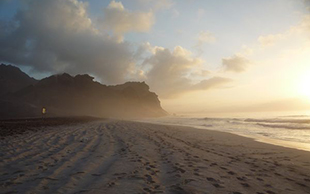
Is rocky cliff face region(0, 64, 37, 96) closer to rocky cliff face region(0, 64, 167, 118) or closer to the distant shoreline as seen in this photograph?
rocky cliff face region(0, 64, 167, 118)

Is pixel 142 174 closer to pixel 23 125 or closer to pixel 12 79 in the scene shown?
pixel 23 125

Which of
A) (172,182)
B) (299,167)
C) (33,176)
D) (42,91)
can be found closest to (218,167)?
(172,182)

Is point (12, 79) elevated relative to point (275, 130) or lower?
elevated

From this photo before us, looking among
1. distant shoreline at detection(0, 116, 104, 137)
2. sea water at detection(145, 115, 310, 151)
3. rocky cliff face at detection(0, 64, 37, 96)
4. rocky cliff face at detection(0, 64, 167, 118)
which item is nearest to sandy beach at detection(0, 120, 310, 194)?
sea water at detection(145, 115, 310, 151)

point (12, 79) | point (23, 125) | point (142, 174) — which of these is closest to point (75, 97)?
point (12, 79)

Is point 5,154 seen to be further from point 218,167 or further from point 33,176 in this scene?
point 218,167

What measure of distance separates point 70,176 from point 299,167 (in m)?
7.34

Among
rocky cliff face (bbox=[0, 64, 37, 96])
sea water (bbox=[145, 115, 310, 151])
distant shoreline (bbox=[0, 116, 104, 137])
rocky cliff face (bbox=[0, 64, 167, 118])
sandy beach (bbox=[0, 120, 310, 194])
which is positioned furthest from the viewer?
rocky cliff face (bbox=[0, 64, 37, 96])

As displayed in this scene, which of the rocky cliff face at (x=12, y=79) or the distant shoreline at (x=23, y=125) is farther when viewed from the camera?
the rocky cliff face at (x=12, y=79)

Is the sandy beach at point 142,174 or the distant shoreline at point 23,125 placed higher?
the distant shoreline at point 23,125

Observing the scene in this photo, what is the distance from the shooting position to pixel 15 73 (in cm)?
16725

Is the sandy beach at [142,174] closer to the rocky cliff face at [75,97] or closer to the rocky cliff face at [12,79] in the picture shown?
the rocky cliff face at [75,97]

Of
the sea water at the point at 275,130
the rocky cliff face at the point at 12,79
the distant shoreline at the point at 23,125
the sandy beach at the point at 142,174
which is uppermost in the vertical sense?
the rocky cliff face at the point at 12,79

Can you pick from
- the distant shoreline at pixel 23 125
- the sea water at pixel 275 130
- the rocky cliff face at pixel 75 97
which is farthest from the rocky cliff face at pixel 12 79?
the sea water at pixel 275 130
